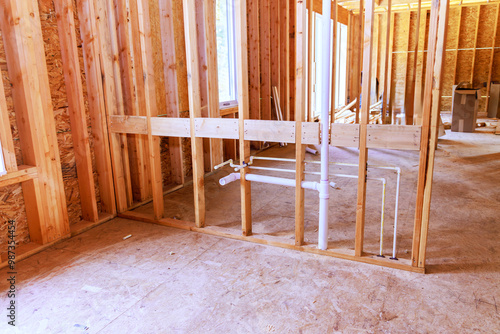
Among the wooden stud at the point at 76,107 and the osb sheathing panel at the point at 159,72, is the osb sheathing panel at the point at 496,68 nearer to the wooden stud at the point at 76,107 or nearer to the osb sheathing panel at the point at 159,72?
the osb sheathing panel at the point at 159,72

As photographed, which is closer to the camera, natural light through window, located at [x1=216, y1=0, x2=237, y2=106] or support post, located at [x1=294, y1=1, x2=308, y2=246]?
support post, located at [x1=294, y1=1, x2=308, y2=246]

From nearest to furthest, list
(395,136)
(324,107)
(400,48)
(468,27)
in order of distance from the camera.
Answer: (395,136), (324,107), (468,27), (400,48)

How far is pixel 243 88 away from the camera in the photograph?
8.71 feet

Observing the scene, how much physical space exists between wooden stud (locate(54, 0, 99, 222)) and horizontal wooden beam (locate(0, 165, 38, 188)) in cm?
47

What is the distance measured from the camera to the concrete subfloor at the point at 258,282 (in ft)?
6.32

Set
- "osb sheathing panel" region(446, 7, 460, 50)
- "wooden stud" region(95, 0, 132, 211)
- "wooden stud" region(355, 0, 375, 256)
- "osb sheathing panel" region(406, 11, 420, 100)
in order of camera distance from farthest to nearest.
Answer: "osb sheathing panel" region(406, 11, 420, 100)
"osb sheathing panel" region(446, 7, 460, 50)
"wooden stud" region(95, 0, 132, 211)
"wooden stud" region(355, 0, 375, 256)

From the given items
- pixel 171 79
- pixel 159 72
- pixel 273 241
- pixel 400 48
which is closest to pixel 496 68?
pixel 400 48

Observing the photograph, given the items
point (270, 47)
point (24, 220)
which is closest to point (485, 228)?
point (24, 220)

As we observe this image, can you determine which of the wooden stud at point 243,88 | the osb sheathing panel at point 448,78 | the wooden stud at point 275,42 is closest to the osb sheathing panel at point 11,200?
the wooden stud at point 243,88

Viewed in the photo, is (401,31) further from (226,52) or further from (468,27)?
(226,52)

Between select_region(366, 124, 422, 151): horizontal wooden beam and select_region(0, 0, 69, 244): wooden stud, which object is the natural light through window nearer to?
select_region(0, 0, 69, 244): wooden stud

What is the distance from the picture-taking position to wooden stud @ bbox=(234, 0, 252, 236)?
8.36ft

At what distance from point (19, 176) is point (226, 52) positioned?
3.71 m

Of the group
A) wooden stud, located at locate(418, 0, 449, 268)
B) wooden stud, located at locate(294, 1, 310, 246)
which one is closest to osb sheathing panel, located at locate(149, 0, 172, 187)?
wooden stud, located at locate(294, 1, 310, 246)
